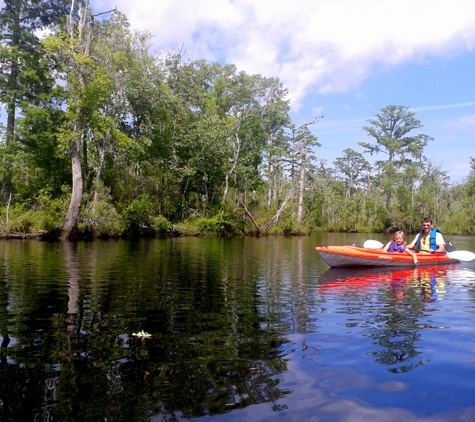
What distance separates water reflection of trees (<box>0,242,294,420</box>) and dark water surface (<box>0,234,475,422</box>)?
2 cm

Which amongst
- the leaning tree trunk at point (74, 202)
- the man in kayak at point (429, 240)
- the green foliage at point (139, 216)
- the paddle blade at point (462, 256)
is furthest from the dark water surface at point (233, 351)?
the green foliage at point (139, 216)

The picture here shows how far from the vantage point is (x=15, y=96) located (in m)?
25.5

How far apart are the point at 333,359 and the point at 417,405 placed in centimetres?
107

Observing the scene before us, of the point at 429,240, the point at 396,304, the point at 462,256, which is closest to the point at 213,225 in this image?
the point at 429,240

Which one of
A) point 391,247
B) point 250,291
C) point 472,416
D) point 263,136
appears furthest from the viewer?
point 263,136

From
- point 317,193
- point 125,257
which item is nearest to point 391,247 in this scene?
point 125,257

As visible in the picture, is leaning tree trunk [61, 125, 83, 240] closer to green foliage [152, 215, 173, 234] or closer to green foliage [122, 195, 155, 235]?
green foliage [122, 195, 155, 235]

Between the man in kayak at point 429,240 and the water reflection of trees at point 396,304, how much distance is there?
0.71 metres

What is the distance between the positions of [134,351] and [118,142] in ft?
75.5

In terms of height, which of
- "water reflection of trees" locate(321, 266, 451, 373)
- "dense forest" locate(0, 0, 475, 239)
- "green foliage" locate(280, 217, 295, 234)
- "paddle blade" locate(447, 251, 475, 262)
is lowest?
"water reflection of trees" locate(321, 266, 451, 373)

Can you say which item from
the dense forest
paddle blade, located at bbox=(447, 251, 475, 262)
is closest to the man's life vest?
paddle blade, located at bbox=(447, 251, 475, 262)

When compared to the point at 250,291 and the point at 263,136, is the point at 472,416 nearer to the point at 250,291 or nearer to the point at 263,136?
the point at 250,291

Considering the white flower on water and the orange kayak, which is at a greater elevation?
the orange kayak

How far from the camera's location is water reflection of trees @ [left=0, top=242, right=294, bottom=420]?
10.3ft
